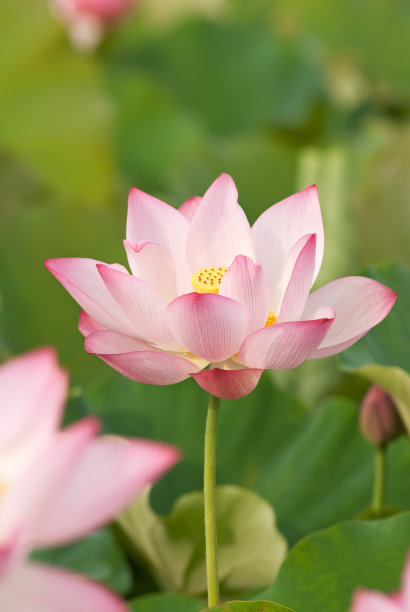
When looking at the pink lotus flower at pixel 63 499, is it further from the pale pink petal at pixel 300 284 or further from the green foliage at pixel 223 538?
the green foliage at pixel 223 538

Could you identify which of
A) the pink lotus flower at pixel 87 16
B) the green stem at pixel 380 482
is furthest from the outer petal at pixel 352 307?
the pink lotus flower at pixel 87 16

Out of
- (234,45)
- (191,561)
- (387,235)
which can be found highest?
(234,45)

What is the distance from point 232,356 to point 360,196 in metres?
0.75

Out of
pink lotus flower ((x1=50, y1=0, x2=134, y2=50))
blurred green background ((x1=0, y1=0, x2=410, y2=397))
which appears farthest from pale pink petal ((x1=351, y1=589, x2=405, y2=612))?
pink lotus flower ((x1=50, y1=0, x2=134, y2=50))

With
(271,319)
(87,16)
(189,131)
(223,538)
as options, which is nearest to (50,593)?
(271,319)

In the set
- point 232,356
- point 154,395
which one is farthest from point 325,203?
point 232,356

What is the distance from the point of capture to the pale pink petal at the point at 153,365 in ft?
1.34

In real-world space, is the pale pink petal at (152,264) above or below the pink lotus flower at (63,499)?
above

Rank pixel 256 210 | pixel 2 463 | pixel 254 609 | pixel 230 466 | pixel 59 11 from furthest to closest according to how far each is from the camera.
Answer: pixel 59 11
pixel 256 210
pixel 230 466
pixel 254 609
pixel 2 463

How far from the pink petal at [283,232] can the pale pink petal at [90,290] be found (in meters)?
0.09

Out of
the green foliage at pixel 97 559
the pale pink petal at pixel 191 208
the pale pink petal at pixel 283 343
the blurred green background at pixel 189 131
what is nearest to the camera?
the pale pink petal at pixel 283 343

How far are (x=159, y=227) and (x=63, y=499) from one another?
10.3 inches

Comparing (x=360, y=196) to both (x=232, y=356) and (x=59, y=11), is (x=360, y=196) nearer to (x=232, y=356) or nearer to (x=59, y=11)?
(x=232, y=356)

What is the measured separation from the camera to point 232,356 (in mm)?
446
